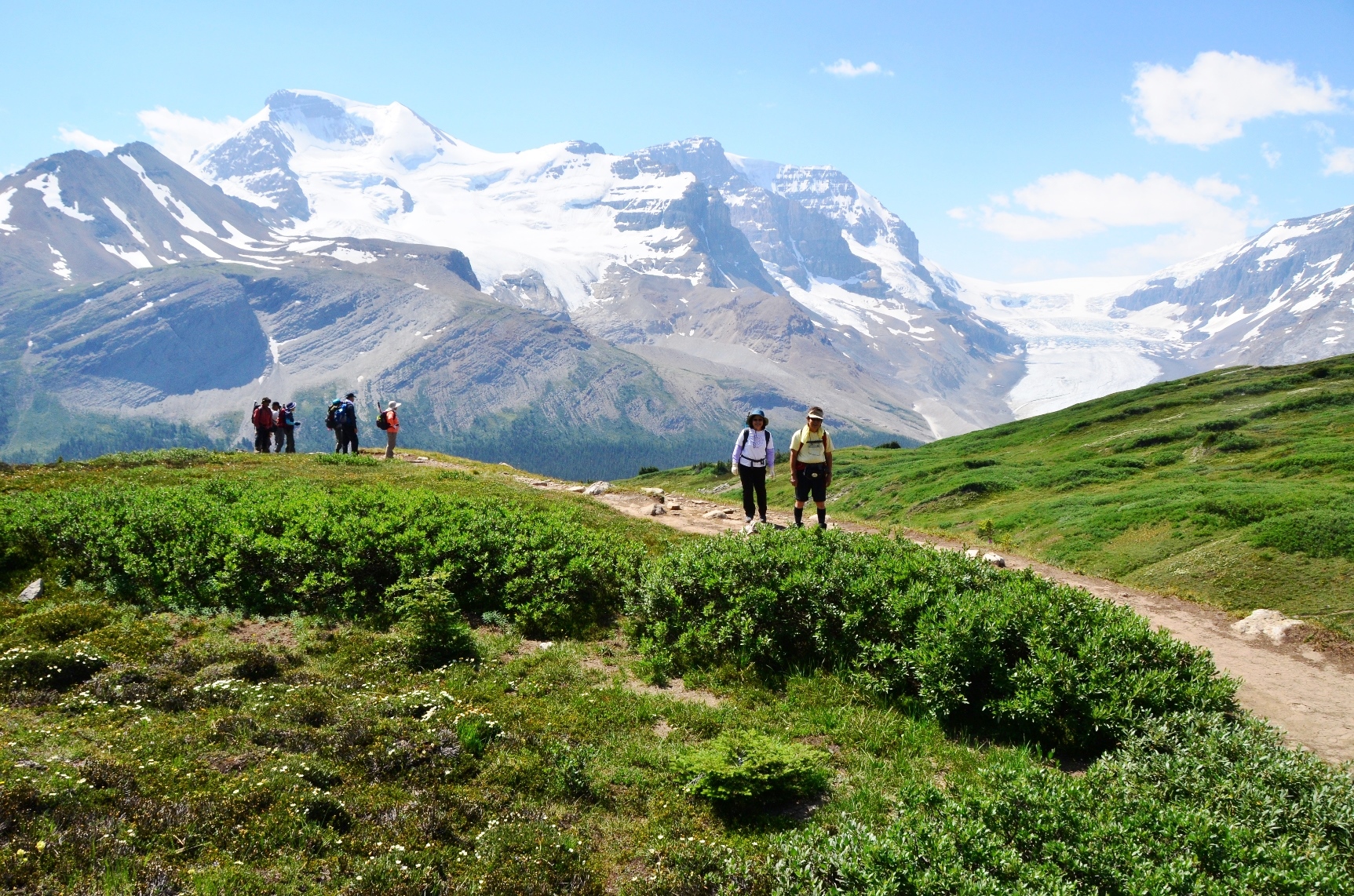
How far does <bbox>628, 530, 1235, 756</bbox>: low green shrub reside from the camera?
35.2 feet

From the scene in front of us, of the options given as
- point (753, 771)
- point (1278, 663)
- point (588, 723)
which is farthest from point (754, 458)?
point (753, 771)

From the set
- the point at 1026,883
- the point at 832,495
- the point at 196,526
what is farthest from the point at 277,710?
the point at 832,495

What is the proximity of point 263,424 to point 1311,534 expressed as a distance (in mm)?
45776

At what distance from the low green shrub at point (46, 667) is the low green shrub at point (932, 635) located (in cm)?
897

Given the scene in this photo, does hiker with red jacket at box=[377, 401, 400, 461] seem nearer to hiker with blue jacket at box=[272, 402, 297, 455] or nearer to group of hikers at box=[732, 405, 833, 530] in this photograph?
hiker with blue jacket at box=[272, 402, 297, 455]

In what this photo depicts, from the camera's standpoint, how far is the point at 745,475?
23.0 metres

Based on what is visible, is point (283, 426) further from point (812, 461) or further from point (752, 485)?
point (812, 461)

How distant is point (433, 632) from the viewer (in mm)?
13297

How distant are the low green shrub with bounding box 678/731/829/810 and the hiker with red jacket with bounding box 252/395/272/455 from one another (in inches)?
1476

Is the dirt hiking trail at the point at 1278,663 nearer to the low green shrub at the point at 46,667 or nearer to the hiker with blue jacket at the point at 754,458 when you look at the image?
the hiker with blue jacket at the point at 754,458

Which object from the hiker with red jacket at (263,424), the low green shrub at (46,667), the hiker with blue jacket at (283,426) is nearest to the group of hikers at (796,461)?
the low green shrub at (46,667)

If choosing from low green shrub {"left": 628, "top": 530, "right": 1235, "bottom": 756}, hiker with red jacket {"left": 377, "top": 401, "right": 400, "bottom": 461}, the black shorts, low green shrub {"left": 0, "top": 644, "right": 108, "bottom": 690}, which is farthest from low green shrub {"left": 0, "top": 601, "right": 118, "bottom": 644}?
hiker with red jacket {"left": 377, "top": 401, "right": 400, "bottom": 461}

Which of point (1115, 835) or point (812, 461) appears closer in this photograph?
point (1115, 835)

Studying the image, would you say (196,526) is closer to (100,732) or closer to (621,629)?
(100,732)
